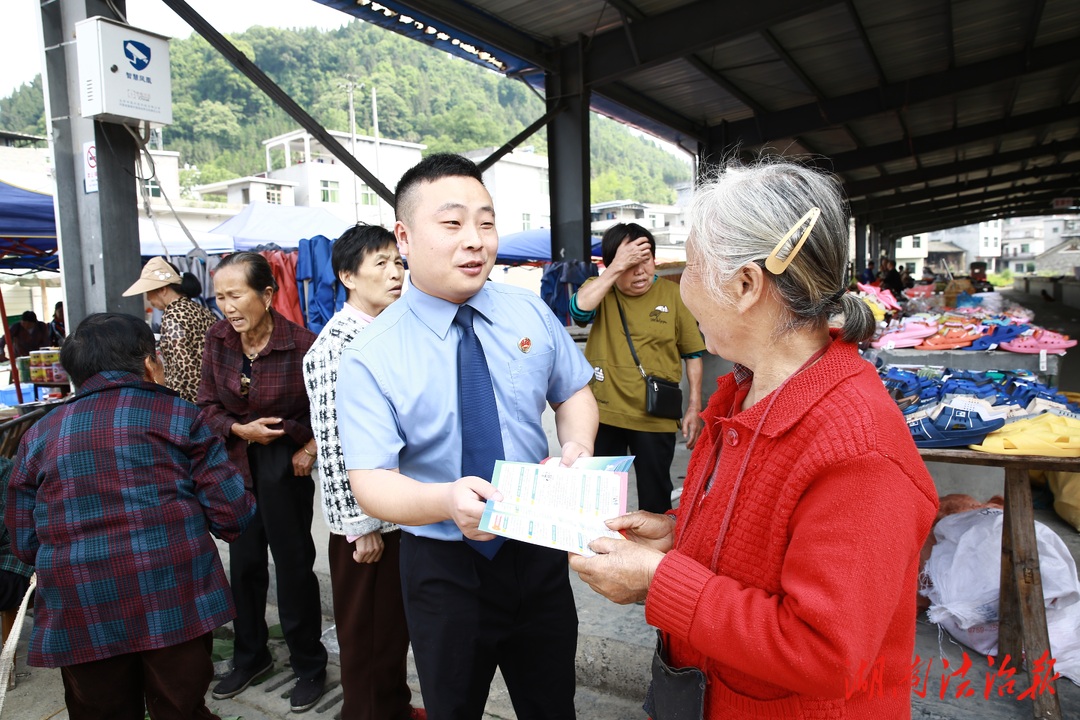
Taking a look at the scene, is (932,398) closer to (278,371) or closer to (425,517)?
(425,517)

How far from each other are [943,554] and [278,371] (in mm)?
3081

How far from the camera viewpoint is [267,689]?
3191 mm

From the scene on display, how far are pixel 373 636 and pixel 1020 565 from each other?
8.02 ft

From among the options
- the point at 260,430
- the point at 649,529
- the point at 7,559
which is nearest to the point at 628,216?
the point at 260,430

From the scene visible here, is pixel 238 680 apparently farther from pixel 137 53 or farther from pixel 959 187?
pixel 959 187

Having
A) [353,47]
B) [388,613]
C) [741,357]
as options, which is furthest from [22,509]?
[353,47]

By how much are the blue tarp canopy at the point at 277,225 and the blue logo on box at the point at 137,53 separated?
7.12 metres

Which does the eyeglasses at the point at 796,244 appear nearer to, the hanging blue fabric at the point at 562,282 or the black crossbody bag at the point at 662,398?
the black crossbody bag at the point at 662,398

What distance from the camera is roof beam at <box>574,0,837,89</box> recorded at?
6.01 metres

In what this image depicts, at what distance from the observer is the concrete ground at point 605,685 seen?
2.44 metres

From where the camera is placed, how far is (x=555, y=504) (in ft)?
4.57

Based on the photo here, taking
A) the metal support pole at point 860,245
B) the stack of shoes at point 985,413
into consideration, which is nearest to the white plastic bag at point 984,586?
the stack of shoes at point 985,413

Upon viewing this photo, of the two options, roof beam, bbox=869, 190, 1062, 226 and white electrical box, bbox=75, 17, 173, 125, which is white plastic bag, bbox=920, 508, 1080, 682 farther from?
roof beam, bbox=869, 190, 1062, 226

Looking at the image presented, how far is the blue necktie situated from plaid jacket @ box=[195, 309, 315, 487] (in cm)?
149
